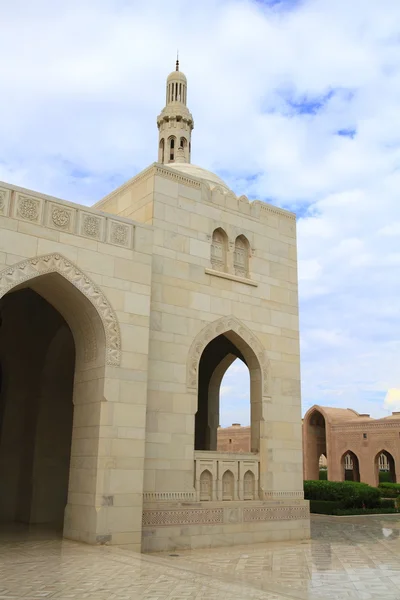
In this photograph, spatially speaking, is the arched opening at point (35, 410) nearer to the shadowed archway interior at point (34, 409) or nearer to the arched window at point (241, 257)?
the shadowed archway interior at point (34, 409)

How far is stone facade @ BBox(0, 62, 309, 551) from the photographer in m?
8.73

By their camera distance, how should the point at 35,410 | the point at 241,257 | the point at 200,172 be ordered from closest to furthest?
the point at 241,257
the point at 35,410
the point at 200,172

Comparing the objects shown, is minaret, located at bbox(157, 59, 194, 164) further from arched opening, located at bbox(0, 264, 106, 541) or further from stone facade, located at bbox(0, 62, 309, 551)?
arched opening, located at bbox(0, 264, 106, 541)

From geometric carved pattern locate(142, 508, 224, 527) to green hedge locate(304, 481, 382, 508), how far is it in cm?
805

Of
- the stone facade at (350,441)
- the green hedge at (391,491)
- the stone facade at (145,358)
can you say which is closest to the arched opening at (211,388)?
the stone facade at (145,358)

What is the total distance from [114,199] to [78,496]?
5780 mm

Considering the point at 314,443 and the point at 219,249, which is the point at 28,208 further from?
the point at 314,443

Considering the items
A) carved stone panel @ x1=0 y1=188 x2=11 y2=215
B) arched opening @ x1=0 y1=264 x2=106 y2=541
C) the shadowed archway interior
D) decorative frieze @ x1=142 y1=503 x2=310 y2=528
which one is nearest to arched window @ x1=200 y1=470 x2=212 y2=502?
decorative frieze @ x1=142 y1=503 x2=310 y2=528

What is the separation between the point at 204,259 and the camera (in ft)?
36.2

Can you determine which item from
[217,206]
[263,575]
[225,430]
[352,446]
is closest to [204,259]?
[217,206]

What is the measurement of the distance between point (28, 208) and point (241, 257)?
464cm

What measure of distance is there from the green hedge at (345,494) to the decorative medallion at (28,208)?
1248cm

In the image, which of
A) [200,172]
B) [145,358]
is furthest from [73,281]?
[200,172]

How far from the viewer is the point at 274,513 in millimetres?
10703
